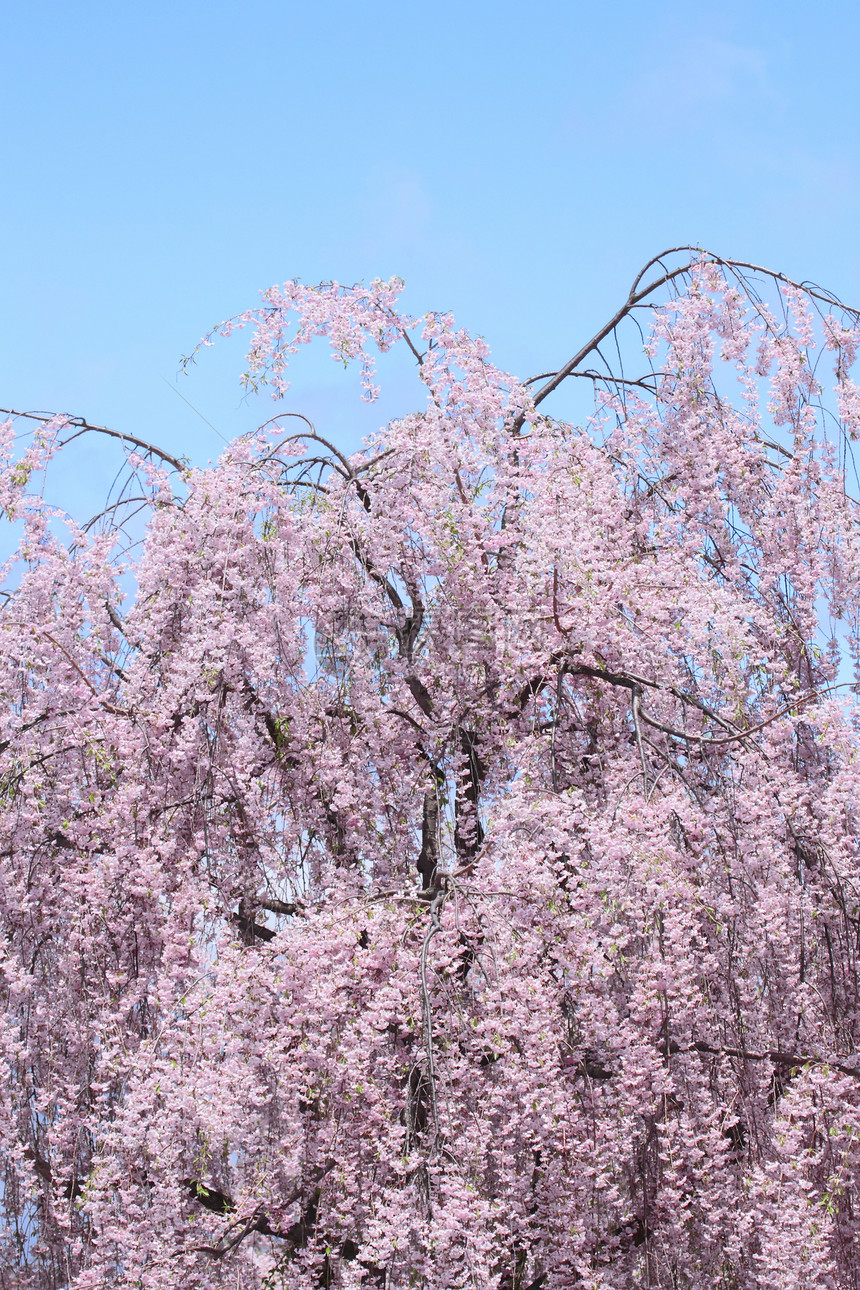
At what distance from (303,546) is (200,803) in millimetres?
1816

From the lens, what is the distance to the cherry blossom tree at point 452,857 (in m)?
5.35

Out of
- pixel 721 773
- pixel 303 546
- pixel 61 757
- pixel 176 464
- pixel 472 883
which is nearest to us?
pixel 472 883

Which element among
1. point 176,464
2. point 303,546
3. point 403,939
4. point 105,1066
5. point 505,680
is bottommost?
point 105,1066

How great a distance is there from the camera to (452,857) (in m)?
6.23

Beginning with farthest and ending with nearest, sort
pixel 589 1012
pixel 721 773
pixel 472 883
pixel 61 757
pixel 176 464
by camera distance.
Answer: pixel 176 464 → pixel 61 757 → pixel 721 773 → pixel 472 883 → pixel 589 1012

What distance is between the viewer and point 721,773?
6312 millimetres

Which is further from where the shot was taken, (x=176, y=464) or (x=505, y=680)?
(x=176, y=464)

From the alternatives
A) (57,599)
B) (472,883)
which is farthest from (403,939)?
(57,599)

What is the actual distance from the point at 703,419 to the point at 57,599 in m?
4.52

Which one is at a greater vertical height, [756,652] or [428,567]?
[428,567]

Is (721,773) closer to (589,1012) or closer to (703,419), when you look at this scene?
(589,1012)

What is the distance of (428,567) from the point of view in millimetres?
7480

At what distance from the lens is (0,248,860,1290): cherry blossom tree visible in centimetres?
535

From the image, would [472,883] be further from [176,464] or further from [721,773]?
[176,464]
